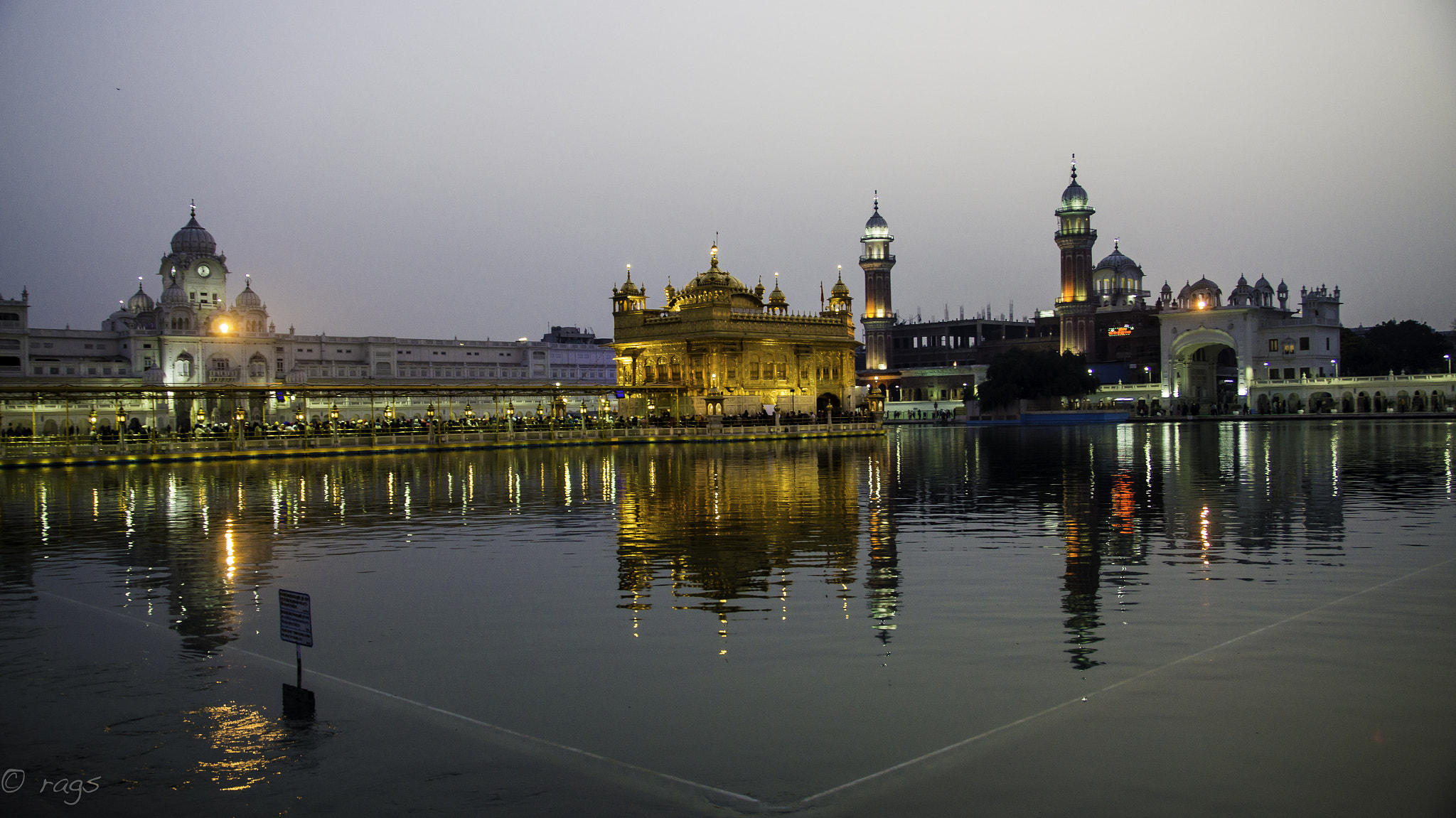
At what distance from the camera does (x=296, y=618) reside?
8.55 meters

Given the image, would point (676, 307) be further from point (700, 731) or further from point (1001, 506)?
point (700, 731)

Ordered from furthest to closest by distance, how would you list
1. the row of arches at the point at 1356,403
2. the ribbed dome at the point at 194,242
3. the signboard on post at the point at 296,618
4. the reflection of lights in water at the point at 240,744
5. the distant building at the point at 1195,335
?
the ribbed dome at the point at 194,242 → the distant building at the point at 1195,335 → the row of arches at the point at 1356,403 → the signboard on post at the point at 296,618 → the reflection of lights in water at the point at 240,744

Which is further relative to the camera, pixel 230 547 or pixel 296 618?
pixel 230 547

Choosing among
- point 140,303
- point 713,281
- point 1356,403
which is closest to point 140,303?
point 140,303

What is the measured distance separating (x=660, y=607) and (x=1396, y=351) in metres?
118

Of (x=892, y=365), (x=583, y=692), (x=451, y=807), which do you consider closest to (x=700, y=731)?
(x=583, y=692)

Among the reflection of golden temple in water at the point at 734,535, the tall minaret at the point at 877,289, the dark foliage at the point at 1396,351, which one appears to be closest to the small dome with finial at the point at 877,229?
the tall minaret at the point at 877,289

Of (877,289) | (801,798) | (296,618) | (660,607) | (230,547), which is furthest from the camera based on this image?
(877,289)

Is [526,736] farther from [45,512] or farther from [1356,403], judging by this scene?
[1356,403]

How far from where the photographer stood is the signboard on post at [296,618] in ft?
27.7

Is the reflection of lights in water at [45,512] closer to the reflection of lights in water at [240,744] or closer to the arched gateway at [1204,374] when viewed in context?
the reflection of lights in water at [240,744]


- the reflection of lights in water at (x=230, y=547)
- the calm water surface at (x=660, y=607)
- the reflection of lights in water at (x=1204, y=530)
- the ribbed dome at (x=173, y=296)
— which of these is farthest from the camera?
the ribbed dome at (x=173, y=296)

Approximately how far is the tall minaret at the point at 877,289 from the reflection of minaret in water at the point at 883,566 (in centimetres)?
11503

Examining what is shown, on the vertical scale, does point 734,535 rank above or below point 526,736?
above
